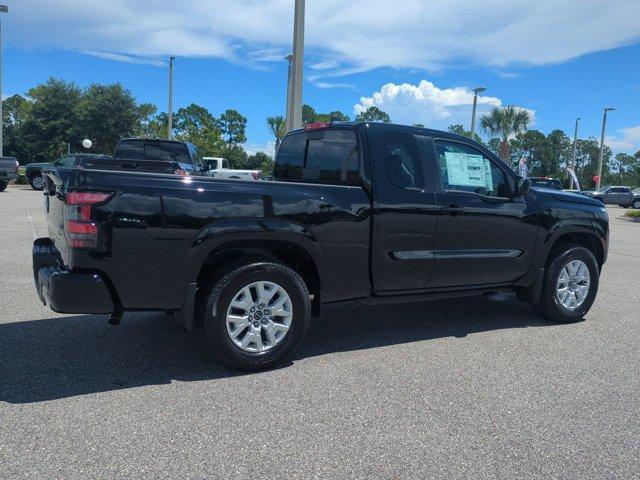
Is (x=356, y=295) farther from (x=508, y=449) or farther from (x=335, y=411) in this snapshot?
(x=508, y=449)

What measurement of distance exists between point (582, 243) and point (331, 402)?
394 cm

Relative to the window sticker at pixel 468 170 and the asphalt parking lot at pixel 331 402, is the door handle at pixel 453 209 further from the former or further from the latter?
the asphalt parking lot at pixel 331 402

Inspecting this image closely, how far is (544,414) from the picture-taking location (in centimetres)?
368

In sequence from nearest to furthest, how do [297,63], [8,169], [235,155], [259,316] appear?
[259,316]
[297,63]
[8,169]
[235,155]

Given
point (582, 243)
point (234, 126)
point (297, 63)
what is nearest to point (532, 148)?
point (234, 126)

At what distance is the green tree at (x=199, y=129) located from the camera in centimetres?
6203

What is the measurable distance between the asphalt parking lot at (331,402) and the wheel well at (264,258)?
675 millimetres

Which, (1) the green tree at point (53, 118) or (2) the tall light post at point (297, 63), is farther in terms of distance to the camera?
(1) the green tree at point (53, 118)

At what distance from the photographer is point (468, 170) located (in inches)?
213

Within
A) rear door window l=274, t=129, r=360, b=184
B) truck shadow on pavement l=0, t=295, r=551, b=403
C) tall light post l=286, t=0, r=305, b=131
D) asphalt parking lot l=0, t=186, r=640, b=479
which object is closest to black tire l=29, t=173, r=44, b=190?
tall light post l=286, t=0, r=305, b=131

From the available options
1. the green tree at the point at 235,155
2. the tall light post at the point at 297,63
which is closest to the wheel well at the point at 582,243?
the tall light post at the point at 297,63

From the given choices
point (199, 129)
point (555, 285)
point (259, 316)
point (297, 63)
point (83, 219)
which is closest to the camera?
point (83, 219)

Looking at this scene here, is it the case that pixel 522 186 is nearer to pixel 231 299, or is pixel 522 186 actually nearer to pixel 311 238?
pixel 311 238

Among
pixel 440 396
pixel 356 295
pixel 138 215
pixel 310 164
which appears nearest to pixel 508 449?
pixel 440 396
